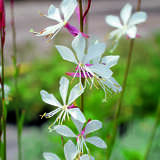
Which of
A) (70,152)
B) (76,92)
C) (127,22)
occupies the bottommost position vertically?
(70,152)

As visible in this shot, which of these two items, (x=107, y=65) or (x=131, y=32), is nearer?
(x=107, y=65)

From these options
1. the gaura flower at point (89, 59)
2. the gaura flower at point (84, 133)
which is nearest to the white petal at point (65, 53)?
the gaura flower at point (89, 59)

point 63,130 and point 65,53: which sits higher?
point 65,53

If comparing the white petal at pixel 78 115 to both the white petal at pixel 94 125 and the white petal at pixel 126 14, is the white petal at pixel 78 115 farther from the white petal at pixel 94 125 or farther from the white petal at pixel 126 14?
the white petal at pixel 126 14

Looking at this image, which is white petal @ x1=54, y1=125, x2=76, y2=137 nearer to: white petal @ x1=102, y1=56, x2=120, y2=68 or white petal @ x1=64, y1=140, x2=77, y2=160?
white petal @ x1=64, y1=140, x2=77, y2=160

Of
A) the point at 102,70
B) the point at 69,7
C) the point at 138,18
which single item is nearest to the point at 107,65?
the point at 102,70

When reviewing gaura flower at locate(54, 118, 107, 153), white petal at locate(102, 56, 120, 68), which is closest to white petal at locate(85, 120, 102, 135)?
gaura flower at locate(54, 118, 107, 153)

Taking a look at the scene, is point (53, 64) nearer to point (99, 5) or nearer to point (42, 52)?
A: point (42, 52)

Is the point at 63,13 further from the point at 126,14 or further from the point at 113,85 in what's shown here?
the point at 126,14
